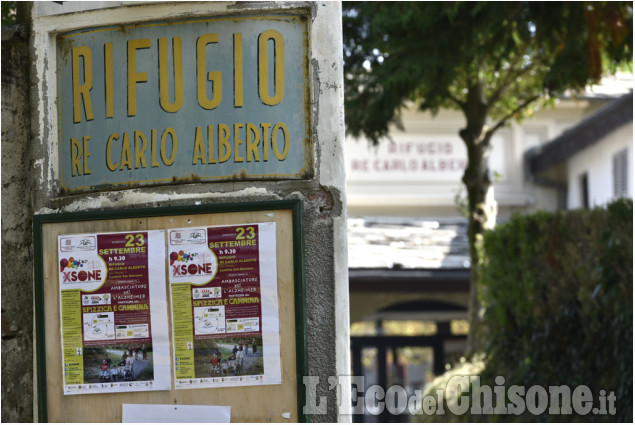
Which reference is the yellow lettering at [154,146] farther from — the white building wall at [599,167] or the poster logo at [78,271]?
the white building wall at [599,167]

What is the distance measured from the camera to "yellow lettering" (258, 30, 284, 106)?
354 cm

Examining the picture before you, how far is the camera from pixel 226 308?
11.4ft

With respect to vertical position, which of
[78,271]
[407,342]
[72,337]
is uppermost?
[78,271]

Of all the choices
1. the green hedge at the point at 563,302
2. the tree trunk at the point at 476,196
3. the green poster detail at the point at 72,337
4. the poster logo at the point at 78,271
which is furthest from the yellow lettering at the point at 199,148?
the tree trunk at the point at 476,196

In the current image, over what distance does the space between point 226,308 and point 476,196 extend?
911cm

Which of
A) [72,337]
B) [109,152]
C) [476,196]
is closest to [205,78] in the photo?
[109,152]

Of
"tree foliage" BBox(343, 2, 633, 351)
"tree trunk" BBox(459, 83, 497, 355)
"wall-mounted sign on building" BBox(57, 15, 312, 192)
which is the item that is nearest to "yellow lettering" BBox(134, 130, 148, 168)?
"wall-mounted sign on building" BBox(57, 15, 312, 192)

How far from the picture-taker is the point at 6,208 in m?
3.78

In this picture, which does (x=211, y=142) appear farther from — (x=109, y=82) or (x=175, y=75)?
(x=109, y=82)

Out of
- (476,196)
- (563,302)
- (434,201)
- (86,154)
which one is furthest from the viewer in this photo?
(434,201)

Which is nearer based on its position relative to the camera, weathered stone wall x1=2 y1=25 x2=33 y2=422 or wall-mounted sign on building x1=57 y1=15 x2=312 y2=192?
wall-mounted sign on building x1=57 y1=15 x2=312 y2=192

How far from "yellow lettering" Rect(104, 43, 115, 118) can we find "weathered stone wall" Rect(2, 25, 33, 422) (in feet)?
1.24

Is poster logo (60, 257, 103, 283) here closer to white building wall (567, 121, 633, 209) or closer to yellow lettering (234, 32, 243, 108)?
yellow lettering (234, 32, 243, 108)

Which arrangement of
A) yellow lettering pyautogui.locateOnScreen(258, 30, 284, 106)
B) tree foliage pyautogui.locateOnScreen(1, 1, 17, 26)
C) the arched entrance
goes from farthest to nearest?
the arched entrance, tree foliage pyautogui.locateOnScreen(1, 1, 17, 26), yellow lettering pyautogui.locateOnScreen(258, 30, 284, 106)
